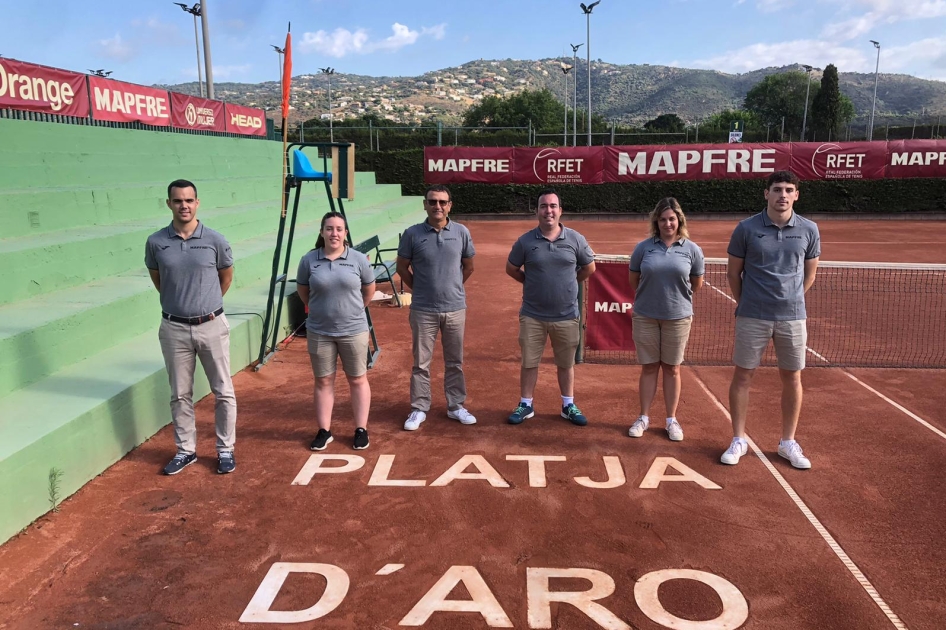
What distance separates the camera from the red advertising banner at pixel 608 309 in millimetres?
8133

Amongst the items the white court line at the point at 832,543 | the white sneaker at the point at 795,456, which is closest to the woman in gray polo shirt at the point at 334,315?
the white court line at the point at 832,543

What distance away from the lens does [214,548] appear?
4.09m

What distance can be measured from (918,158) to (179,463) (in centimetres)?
2697

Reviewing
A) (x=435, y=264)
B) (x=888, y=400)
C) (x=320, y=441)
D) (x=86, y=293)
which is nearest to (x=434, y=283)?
(x=435, y=264)

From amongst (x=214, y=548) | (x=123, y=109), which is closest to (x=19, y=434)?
(x=214, y=548)

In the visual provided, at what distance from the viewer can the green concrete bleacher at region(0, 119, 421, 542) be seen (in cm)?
461

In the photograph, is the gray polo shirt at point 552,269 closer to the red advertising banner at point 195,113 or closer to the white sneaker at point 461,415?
the white sneaker at point 461,415

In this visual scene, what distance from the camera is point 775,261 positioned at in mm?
4934

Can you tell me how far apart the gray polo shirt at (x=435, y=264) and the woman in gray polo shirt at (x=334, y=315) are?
1.46 feet

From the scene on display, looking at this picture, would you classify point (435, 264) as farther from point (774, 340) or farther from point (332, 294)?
point (774, 340)

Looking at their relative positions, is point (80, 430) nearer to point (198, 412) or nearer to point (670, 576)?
point (198, 412)

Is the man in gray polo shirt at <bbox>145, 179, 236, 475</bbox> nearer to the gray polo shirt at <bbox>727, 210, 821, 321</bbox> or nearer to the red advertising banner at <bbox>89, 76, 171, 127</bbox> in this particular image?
the gray polo shirt at <bbox>727, 210, 821, 321</bbox>

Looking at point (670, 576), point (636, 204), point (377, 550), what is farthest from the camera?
point (636, 204)

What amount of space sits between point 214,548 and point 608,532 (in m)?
2.40
